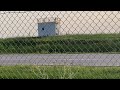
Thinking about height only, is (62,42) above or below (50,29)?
below

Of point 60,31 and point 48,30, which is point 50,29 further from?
point 60,31

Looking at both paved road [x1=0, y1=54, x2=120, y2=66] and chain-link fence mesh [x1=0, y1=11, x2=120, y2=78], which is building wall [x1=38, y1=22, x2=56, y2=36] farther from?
paved road [x1=0, y1=54, x2=120, y2=66]

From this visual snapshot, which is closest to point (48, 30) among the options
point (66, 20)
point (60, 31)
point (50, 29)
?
point (50, 29)

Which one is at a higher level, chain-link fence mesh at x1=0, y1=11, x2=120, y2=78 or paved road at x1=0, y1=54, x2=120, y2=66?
chain-link fence mesh at x1=0, y1=11, x2=120, y2=78

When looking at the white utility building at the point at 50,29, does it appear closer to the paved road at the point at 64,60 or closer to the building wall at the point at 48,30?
the building wall at the point at 48,30

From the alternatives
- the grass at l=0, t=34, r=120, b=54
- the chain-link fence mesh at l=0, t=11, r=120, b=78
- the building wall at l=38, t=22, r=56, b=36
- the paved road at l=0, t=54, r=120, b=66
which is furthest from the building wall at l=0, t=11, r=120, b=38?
the paved road at l=0, t=54, r=120, b=66

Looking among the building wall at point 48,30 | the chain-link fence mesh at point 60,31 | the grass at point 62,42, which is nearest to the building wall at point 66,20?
the chain-link fence mesh at point 60,31
